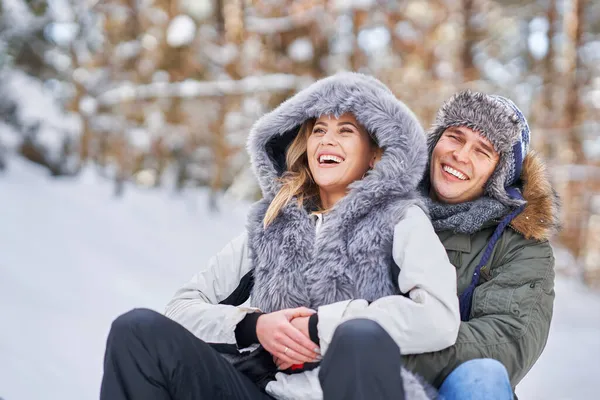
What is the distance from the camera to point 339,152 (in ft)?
7.43

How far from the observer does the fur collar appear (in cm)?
225

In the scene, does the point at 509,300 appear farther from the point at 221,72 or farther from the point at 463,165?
the point at 221,72

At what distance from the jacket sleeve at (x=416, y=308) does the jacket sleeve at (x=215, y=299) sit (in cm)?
35

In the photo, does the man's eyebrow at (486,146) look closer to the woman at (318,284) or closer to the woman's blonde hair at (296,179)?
the woman at (318,284)

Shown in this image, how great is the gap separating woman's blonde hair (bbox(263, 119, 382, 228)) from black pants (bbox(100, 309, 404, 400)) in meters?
0.56

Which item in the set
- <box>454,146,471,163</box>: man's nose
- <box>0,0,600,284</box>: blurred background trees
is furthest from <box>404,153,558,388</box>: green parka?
<box>0,0,600,284</box>: blurred background trees

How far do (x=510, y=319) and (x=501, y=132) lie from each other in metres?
0.72

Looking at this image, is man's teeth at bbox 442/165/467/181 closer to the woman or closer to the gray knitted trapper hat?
the gray knitted trapper hat

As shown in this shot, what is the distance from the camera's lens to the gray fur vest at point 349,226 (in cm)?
201

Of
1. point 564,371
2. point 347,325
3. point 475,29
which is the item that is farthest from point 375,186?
point 475,29

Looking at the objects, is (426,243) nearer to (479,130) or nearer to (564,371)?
(479,130)

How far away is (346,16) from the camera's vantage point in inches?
351

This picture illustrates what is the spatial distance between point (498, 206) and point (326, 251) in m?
0.69

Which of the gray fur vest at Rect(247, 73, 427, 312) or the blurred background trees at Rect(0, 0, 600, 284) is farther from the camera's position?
the blurred background trees at Rect(0, 0, 600, 284)
